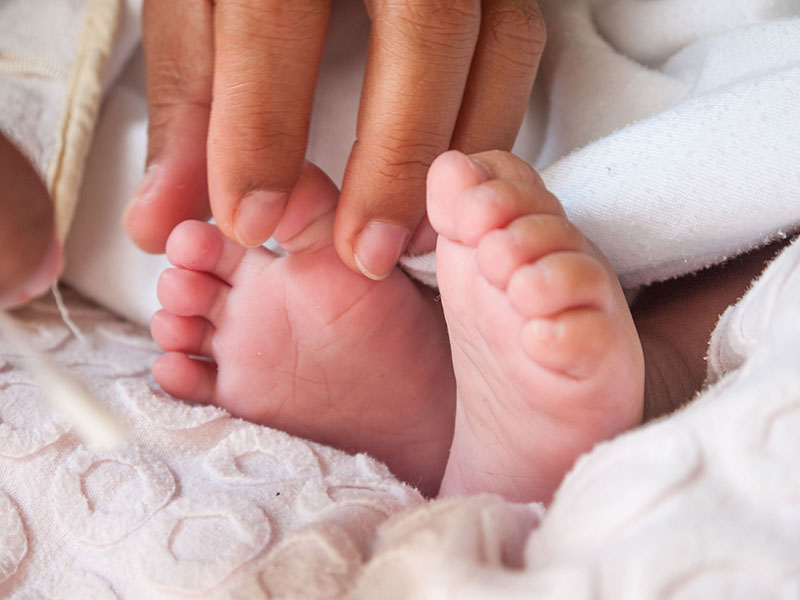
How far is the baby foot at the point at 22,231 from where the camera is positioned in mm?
387

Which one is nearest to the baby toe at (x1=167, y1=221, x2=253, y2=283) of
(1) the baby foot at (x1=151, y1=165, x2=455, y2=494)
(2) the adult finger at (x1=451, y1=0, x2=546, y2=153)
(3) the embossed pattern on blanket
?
(1) the baby foot at (x1=151, y1=165, x2=455, y2=494)

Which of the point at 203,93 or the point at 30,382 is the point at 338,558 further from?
the point at 203,93

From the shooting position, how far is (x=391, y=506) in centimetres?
51

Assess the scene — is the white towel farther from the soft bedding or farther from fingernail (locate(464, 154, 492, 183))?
fingernail (locate(464, 154, 492, 183))

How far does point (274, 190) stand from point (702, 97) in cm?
37

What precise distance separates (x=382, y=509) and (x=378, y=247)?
210 mm

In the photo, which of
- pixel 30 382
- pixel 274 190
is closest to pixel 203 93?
pixel 274 190

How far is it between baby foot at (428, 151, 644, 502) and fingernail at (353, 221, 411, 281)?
9 cm

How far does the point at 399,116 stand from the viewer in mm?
577

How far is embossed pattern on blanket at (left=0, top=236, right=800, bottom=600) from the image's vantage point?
0.31 meters

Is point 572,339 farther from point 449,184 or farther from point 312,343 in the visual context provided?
point 312,343

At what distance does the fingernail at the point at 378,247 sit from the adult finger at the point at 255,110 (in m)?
0.07

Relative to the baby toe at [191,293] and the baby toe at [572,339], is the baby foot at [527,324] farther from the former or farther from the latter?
the baby toe at [191,293]

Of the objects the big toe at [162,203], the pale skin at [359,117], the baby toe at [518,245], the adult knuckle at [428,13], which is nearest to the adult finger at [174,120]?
the big toe at [162,203]
